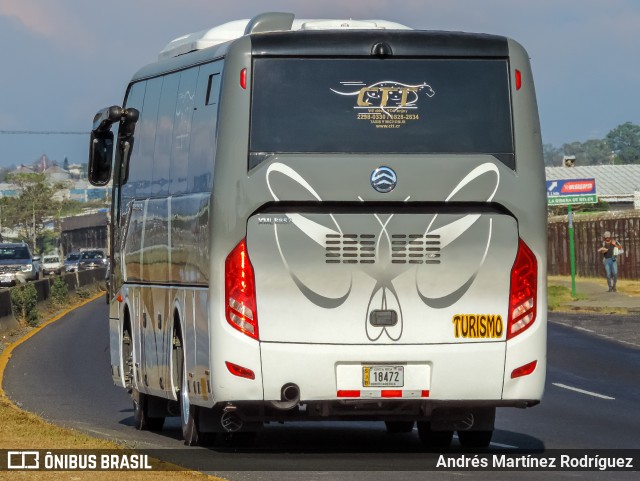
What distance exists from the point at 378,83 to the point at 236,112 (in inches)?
45.8

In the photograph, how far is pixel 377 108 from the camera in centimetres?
1220

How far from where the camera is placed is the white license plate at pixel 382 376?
39.3ft

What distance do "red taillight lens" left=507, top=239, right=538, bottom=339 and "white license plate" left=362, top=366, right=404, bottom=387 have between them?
0.94m

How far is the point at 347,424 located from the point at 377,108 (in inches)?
221

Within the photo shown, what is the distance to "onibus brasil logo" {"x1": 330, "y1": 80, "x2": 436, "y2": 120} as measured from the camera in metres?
12.2

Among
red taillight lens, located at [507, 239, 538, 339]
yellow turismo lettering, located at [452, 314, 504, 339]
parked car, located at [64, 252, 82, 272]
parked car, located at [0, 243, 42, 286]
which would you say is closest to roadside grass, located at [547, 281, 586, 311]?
parked car, located at [0, 243, 42, 286]

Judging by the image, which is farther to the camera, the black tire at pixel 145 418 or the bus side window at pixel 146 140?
the black tire at pixel 145 418

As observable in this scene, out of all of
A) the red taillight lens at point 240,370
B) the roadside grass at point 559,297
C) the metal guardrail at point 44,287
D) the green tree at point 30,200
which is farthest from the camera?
the green tree at point 30,200

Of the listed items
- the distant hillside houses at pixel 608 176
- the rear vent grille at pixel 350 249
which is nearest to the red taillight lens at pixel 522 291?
the rear vent grille at pixel 350 249

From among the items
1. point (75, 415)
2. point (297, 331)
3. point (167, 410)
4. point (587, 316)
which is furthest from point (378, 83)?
point (587, 316)

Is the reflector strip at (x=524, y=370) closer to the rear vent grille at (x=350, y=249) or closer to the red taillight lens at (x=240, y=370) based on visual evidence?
the rear vent grille at (x=350, y=249)

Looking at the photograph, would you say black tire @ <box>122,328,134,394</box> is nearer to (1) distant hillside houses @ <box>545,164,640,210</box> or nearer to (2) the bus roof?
(2) the bus roof

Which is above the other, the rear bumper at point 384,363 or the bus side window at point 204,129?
the bus side window at point 204,129

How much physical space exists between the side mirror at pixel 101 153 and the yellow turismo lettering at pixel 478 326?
18.1 ft
